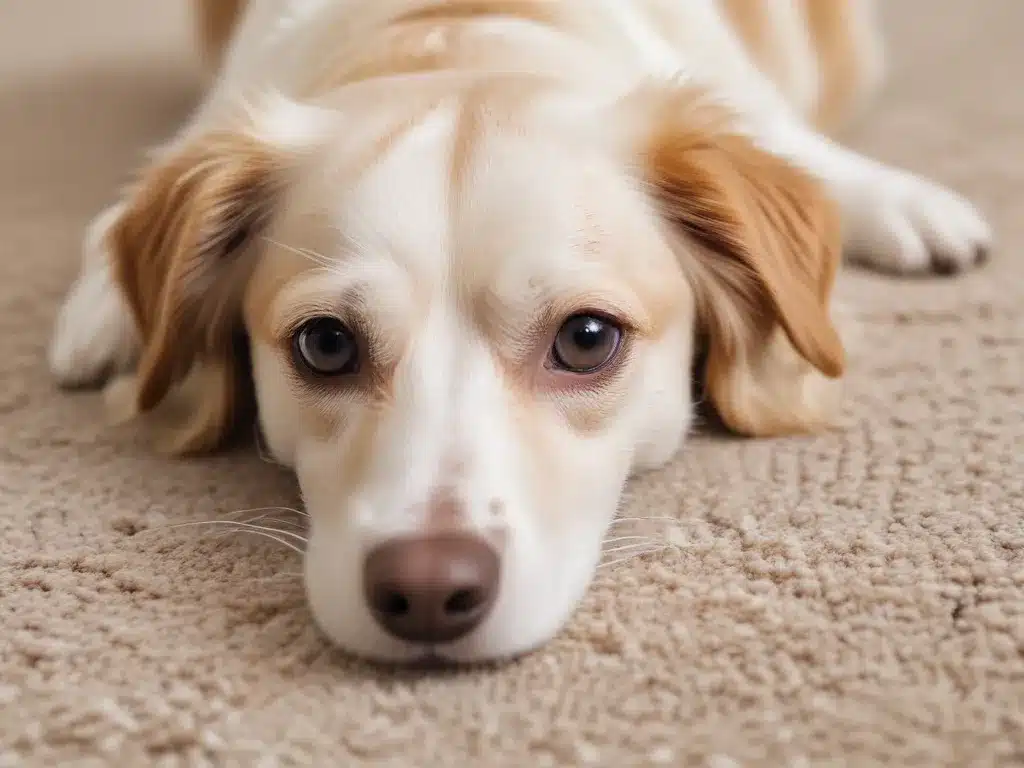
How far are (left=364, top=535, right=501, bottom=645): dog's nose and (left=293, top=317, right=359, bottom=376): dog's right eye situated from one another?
282 millimetres

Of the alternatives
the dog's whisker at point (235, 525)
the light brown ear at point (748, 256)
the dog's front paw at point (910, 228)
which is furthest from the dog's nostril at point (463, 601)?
the dog's front paw at point (910, 228)

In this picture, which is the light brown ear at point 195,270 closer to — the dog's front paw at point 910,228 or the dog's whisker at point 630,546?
the dog's whisker at point 630,546

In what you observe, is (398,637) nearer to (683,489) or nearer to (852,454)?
(683,489)

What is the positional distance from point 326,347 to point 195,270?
0.96 feet

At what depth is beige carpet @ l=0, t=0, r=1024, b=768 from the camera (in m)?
0.93

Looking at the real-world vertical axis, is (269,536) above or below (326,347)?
below

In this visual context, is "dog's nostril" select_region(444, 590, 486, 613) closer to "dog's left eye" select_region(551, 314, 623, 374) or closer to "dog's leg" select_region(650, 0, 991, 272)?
"dog's left eye" select_region(551, 314, 623, 374)

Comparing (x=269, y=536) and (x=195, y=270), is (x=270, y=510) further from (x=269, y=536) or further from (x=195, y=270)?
(x=195, y=270)

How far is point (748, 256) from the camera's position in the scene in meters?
1.38

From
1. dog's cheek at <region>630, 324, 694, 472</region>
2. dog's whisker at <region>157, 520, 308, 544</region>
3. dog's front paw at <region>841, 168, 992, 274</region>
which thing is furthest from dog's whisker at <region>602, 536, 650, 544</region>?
dog's front paw at <region>841, 168, 992, 274</region>

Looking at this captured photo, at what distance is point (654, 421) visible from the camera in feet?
4.42

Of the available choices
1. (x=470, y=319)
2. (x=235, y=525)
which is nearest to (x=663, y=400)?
(x=470, y=319)

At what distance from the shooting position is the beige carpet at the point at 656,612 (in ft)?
3.04

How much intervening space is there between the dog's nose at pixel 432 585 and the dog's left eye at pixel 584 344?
29 cm
